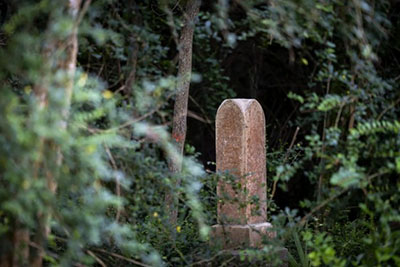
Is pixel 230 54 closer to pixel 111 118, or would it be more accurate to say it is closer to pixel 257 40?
pixel 257 40

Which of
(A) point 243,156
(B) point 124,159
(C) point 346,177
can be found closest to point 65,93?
(B) point 124,159

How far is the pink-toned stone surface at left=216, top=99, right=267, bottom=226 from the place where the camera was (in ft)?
15.7

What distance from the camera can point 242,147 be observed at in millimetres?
4812

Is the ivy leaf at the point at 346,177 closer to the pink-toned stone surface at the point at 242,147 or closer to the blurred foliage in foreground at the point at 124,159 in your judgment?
the blurred foliage in foreground at the point at 124,159

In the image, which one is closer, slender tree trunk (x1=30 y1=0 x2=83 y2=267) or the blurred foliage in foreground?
the blurred foliage in foreground

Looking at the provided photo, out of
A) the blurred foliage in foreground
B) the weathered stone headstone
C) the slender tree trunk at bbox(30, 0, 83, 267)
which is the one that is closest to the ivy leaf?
the blurred foliage in foreground

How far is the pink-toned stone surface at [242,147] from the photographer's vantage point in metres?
4.78

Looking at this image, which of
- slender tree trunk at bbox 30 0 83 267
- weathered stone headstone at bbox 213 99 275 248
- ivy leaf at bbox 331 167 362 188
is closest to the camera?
slender tree trunk at bbox 30 0 83 267

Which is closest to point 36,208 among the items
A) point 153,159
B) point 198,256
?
point 153,159

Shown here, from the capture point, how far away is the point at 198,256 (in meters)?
4.09

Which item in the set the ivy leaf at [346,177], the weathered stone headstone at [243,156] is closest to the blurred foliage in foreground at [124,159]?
the ivy leaf at [346,177]

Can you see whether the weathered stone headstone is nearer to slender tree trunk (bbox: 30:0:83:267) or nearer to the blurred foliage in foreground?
the blurred foliage in foreground

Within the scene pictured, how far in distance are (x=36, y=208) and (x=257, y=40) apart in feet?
21.1

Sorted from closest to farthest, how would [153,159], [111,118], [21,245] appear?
A: [21,245], [111,118], [153,159]
